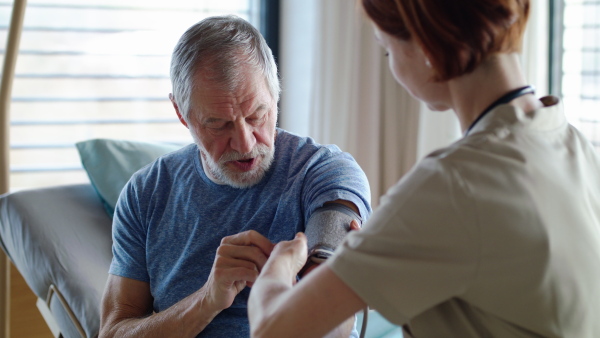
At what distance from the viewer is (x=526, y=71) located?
2566 mm

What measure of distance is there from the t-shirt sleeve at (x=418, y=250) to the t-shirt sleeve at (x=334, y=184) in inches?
18.2

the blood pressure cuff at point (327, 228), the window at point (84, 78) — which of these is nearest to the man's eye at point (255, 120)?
the blood pressure cuff at point (327, 228)

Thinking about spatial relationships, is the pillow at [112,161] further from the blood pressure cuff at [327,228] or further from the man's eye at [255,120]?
the blood pressure cuff at [327,228]

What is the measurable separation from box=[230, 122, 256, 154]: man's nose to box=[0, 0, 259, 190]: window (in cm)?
172

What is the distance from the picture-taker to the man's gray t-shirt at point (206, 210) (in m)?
1.45

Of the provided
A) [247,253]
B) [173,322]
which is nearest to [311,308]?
[247,253]

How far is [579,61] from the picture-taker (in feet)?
8.72

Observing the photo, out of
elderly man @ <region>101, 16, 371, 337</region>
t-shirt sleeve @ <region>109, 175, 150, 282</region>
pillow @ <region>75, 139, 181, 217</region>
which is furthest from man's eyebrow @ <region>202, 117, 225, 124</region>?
pillow @ <region>75, 139, 181, 217</region>

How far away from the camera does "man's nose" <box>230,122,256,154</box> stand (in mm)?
1521

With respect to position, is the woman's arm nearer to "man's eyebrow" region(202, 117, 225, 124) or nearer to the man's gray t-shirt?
the man's gray t-shirt

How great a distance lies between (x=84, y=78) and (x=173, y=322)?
1.85 meters

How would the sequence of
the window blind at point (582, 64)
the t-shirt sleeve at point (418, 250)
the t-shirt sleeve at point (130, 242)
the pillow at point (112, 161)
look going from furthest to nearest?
the window blind at point (582, 64) < the pillow at point (112, 161) < the t-shirt sleeve at point (130, 242) < the t-shirt sleeve at point (418, 250)

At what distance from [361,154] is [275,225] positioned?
166cm

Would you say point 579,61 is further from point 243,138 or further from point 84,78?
point 84,78
